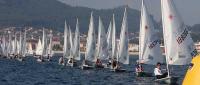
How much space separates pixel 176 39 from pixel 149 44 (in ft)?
36.7

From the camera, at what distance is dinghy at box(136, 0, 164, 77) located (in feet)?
184

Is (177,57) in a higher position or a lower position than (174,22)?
lower

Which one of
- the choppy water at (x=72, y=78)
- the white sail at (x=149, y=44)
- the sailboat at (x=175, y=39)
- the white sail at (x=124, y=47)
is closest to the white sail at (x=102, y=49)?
the choppy water at (x=72, y=78)

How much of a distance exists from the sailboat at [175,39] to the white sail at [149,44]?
9732 mm

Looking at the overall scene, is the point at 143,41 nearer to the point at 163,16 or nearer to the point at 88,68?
the point at 163,16

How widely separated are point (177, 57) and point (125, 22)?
1143 inches

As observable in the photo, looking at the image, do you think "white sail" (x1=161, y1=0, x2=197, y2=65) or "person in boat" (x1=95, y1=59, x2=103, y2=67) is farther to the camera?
"person in boat" (x1=95, y1=59, x2=103, y2=67)

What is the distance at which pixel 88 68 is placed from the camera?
83750mm

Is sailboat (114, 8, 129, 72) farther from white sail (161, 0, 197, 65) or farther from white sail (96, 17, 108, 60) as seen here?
white sail (161, 0, 197, 65)

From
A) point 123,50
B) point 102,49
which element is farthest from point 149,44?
point 102,49

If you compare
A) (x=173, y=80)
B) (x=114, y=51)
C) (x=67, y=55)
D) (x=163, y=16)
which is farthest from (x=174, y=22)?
(x=67, y=55)

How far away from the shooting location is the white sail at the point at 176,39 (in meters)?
45.8

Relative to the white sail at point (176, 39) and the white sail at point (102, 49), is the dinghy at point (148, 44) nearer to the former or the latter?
the white sail at point (176, 39)

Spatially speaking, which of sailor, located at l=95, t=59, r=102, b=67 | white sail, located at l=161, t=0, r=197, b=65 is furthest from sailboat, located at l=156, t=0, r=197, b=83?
sailor, located at l=95, t=59, r=102, b=67
